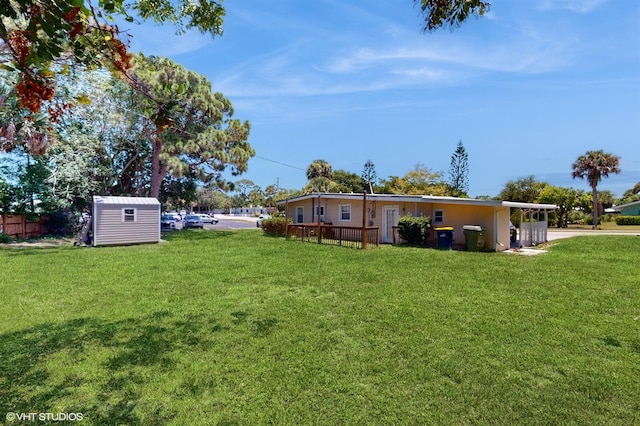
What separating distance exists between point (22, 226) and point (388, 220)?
1834 cm

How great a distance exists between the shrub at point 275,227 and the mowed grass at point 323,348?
36.6 feet

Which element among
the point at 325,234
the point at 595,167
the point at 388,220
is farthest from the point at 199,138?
the point at 595,167

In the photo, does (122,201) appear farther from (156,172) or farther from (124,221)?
(156,172)

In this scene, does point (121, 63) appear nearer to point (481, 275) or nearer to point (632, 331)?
point (632, 331)

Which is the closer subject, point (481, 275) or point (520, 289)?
point (520, 289)

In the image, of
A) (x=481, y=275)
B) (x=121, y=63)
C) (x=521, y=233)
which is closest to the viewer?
(x=121, y=63)

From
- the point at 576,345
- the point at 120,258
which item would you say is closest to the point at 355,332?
the point at 576,345

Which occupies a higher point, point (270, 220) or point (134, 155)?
point (134, 155)

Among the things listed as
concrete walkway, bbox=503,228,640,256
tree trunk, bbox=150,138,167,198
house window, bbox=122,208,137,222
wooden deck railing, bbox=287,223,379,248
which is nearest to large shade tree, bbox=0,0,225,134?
wooden deck railing, bbox=287,223,379,248

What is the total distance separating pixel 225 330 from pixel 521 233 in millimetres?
16152

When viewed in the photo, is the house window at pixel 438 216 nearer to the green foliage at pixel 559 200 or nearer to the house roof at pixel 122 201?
the house roof at pixel 122 201

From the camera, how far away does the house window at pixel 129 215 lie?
15.4 metres

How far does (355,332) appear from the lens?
15.0 feet

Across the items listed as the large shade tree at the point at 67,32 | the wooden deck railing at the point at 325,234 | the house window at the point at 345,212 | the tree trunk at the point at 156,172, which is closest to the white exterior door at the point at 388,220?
the wooden deck railing at the point at 325,234
